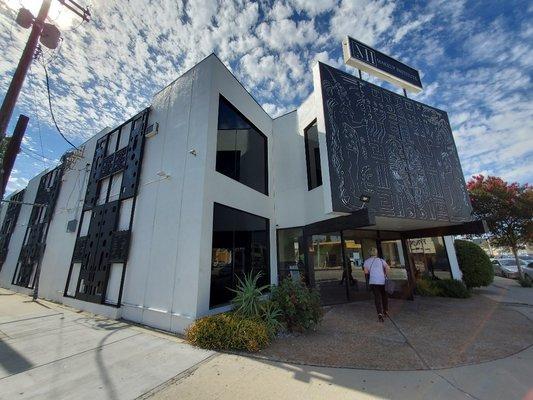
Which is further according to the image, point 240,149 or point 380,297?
point 240,149

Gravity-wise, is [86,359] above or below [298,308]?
below

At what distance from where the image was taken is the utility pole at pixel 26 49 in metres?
4.61

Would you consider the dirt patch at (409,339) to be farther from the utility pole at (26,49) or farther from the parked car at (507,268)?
the parked car at (507,268)

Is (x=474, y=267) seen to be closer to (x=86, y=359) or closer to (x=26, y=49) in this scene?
(x=86, y=359)

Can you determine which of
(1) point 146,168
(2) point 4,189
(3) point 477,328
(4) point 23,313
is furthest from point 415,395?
(4) point 23,313

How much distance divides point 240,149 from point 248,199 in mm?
1884

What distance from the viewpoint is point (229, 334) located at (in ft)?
16.6

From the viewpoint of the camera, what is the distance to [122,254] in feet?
26.7

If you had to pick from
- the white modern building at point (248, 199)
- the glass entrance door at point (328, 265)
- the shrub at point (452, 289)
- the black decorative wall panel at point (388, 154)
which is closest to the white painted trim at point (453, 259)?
the white modern building at point (248, 199)

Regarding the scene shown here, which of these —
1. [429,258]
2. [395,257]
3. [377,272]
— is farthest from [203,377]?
[429,258]

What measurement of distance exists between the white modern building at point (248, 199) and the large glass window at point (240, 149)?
0.17 feet

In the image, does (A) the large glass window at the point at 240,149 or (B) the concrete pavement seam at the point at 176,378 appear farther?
(A) the large glass window at the point at 240,149

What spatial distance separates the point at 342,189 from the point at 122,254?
7.51 m

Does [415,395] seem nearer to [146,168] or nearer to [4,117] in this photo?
[4,117]
